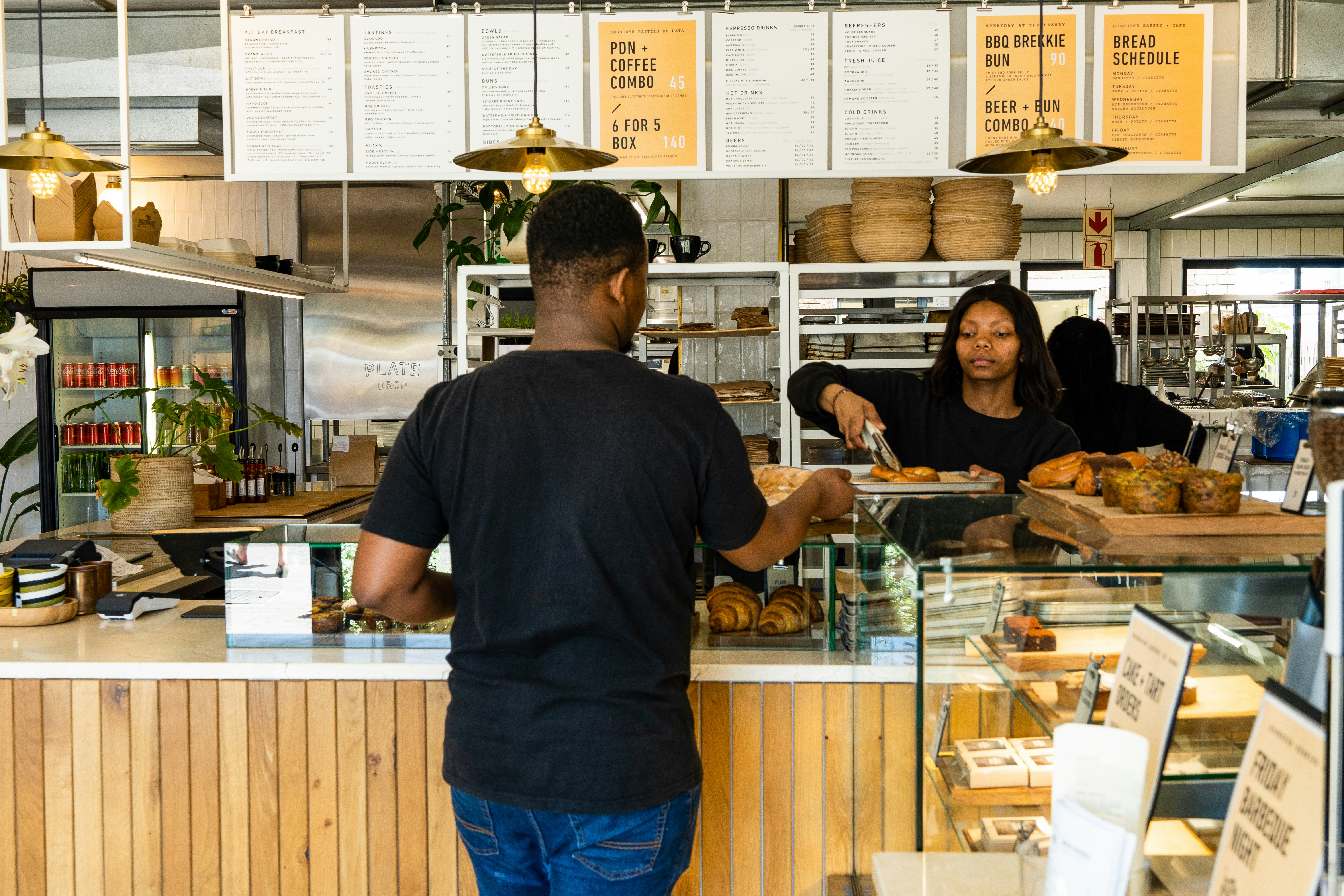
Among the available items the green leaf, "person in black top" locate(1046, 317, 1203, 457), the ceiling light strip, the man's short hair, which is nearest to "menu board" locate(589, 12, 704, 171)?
"person in black top" locate(1046, 317, 1203, 457)

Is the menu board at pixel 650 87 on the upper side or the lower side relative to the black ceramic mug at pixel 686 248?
upper

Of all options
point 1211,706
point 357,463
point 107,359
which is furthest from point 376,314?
point 1211,706

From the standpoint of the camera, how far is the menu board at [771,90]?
312 centimetres

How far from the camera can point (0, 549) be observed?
127 inches

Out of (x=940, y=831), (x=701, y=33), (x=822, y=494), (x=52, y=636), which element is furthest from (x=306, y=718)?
(x=701, y=33)

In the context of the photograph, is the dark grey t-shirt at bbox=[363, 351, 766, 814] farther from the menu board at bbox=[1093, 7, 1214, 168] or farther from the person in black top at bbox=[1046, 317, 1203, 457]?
the person in black top at bbox=[1046, 317, 1203, 457]

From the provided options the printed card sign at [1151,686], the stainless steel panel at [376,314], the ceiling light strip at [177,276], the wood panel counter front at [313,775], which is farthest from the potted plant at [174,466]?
the printed card sign at [1151,686]

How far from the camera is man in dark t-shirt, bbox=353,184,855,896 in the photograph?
1.27m

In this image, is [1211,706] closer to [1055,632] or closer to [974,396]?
[1055,632]

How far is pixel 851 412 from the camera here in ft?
7.66

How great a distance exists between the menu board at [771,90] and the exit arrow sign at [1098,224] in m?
4.77

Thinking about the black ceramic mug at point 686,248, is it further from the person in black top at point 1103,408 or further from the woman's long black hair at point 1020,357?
the woman's long black hair at point 1020,357

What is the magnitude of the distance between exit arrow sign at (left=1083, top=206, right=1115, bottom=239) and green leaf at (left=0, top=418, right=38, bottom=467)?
7213mm

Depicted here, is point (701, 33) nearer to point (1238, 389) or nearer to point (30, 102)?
point (30, 102)
